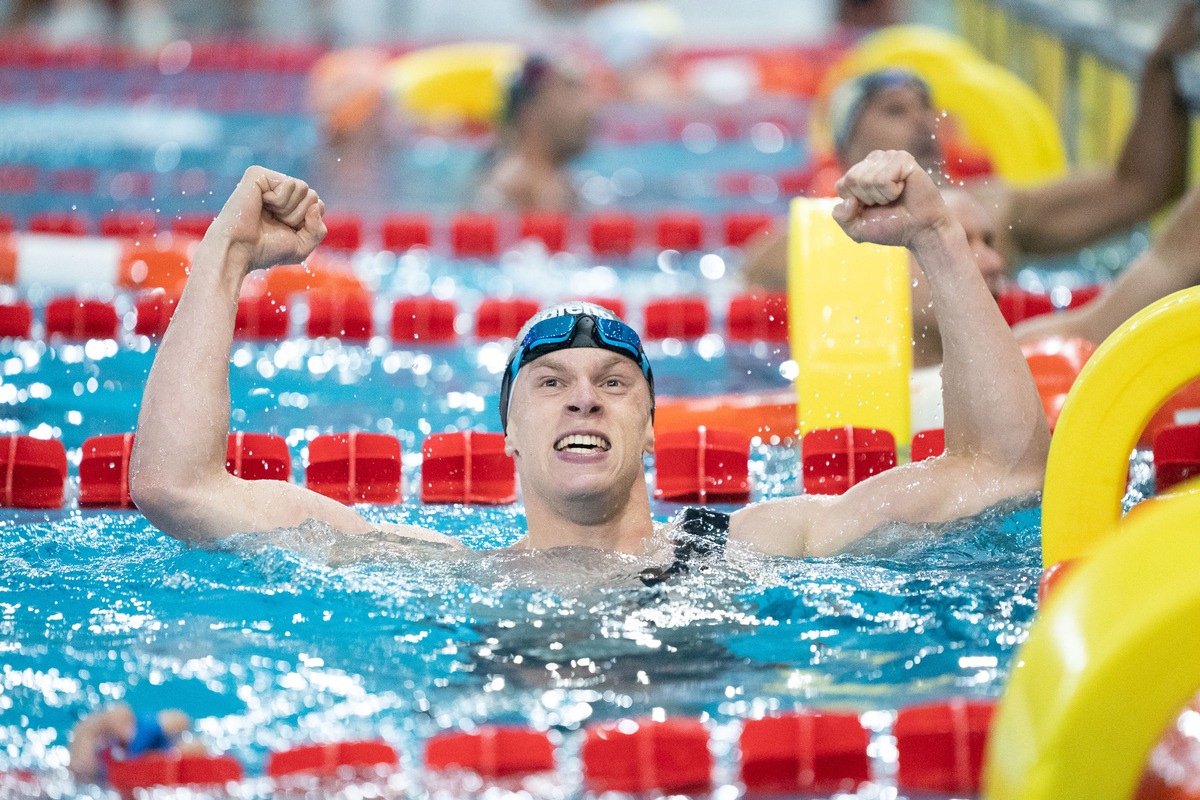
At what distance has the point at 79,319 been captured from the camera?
558 cm

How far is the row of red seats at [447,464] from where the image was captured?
3926 mm

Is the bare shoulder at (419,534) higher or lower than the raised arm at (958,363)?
lower

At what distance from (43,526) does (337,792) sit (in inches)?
68.7

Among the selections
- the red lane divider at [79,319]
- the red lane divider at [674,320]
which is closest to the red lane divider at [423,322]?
the red lane divider at [674,320]

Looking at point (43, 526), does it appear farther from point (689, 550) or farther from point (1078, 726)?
point (1078, 726)

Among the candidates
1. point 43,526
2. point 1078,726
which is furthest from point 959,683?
point 43,526

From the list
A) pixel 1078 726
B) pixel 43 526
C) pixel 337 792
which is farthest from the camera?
pixel 43 526

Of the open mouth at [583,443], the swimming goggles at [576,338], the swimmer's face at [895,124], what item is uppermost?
the swimmer's face at [895,124]

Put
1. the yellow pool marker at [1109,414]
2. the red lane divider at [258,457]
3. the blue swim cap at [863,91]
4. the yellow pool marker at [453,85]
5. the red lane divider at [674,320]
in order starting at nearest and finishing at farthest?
1. the yellow pool marker at [1109,414]
2. the red lane divider at [258,457]
3. the red lane divider at [674,320]
4. the blue swim cap at [863,91]
5. the yellow pool marker at [453,85]

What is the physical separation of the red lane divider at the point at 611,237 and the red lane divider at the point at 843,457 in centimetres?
332

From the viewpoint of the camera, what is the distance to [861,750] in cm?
240

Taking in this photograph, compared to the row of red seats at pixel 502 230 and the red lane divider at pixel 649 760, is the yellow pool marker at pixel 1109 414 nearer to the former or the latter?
the red lane divider at pixel 649 760

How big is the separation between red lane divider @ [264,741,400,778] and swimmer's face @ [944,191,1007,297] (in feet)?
7.61

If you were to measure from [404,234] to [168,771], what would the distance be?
199 inches
